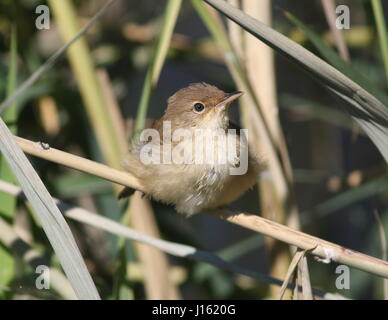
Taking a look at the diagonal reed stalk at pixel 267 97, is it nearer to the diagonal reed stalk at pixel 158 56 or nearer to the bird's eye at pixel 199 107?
the bird's eye at pixel 199 107

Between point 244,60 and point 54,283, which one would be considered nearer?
point 54,283

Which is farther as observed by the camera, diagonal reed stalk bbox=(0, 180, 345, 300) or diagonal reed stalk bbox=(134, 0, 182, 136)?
diagonal reed stalk bbox=(134, 0, 182, 136)

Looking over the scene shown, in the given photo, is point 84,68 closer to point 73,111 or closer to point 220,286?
point 73,111

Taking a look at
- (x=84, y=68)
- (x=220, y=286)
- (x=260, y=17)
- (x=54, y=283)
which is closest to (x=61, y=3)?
(x=84, y=68)
